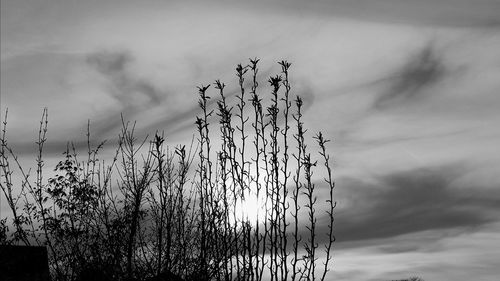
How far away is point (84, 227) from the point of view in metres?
10.2

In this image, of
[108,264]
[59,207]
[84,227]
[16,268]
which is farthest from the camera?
[16,268]

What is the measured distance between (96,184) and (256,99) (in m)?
4.65

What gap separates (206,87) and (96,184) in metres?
4.14

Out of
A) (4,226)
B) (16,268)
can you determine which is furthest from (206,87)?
(16,268)

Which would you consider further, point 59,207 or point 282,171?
point 59,207

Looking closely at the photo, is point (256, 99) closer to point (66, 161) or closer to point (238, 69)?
point (238, 69)

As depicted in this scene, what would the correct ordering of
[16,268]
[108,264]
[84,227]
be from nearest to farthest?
[108,264] < [84,227] < [16,268]

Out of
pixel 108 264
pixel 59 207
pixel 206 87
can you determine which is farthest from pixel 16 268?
pixel 206 87

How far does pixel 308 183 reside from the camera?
289 inches

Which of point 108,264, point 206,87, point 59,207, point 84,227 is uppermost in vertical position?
point 206,87

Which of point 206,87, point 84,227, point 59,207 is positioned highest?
point 206,87

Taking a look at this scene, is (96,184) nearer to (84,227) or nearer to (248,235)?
(84,227)

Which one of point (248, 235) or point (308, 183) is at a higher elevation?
point (308, 183)

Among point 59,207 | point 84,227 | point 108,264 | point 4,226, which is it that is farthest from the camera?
point 4,226
